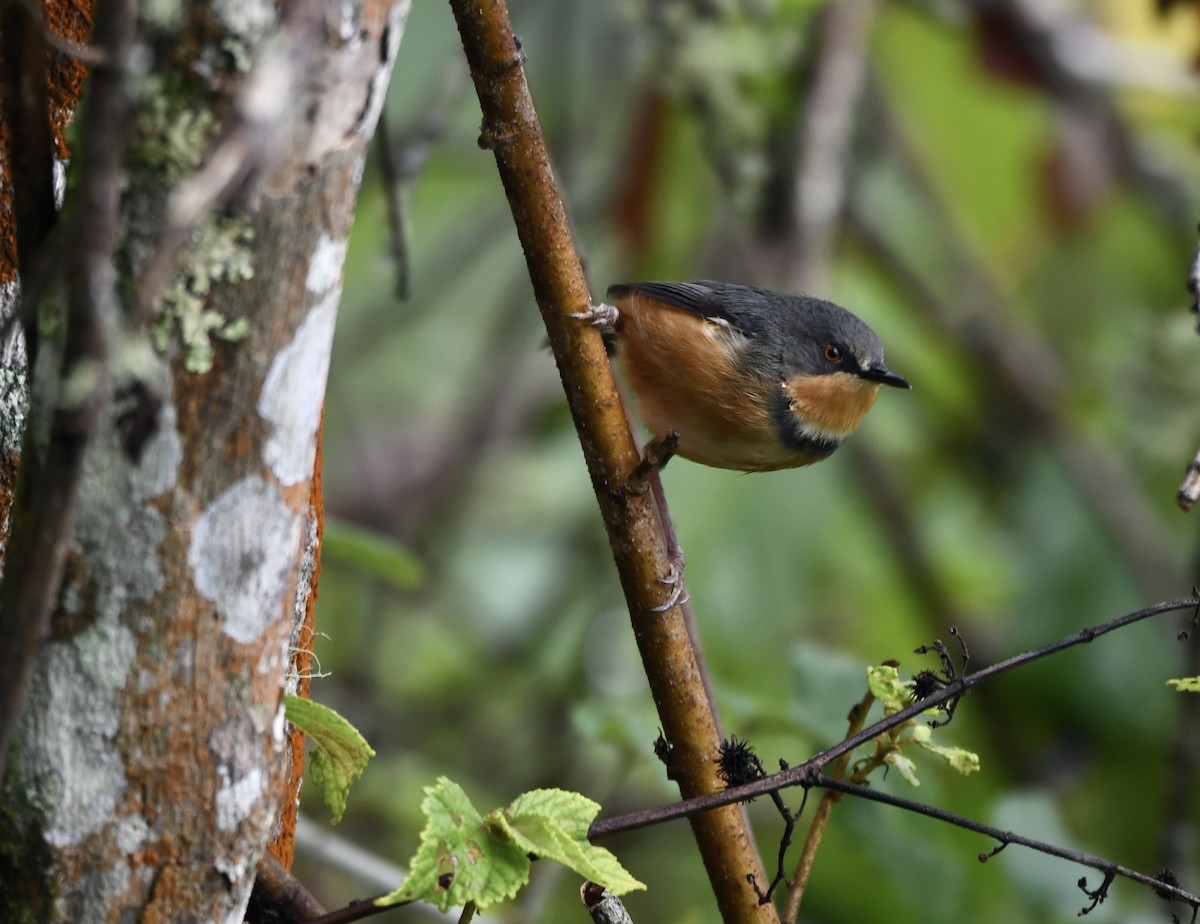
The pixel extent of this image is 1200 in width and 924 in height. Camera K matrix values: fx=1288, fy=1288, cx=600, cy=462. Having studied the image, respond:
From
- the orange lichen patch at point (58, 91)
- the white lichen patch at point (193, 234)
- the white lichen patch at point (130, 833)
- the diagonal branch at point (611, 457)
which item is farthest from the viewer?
the diagonal branch at point (611, 457)

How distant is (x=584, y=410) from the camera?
182cm

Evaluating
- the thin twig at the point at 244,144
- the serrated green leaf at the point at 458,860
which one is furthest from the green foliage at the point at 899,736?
the thin twig at the point at 244,144

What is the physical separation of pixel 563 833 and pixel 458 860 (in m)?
0.13

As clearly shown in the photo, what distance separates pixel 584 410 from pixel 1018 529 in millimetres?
4129

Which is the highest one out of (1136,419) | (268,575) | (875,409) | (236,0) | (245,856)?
(875,409)

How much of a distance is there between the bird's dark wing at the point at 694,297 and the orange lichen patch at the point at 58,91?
1829 mm

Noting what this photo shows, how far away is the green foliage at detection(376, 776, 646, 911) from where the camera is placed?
150 cm

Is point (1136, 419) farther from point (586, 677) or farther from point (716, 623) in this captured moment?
point (586, 677)

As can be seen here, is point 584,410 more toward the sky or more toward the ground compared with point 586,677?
more toward the ground

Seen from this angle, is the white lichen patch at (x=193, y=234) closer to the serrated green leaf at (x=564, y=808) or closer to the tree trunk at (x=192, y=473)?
the tree trunk at (x=192, y=473)

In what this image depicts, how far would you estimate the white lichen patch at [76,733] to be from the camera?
1271mm

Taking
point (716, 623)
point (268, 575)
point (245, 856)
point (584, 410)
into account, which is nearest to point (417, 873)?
point (245, 856)

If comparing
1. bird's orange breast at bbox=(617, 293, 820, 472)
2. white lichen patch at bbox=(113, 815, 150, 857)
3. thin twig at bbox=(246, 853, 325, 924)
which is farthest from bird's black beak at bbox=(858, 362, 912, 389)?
white lichen patch at bbox=(113, 815, 150, 857)

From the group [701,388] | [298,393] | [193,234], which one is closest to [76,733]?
[298,393]
